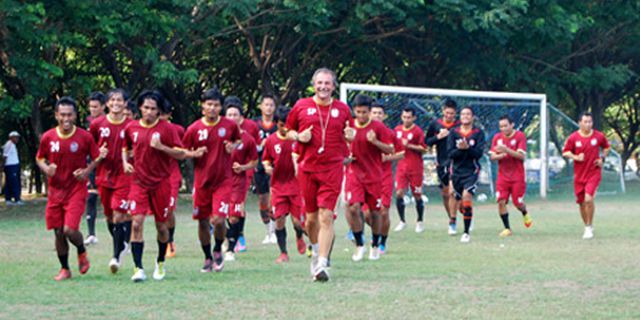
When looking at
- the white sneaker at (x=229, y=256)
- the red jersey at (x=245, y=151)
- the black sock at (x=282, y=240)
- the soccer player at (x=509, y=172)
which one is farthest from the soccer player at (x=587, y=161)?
the white sneaker at (x=229, y=256)

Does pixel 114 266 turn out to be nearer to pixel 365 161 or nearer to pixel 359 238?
pixel 359 238

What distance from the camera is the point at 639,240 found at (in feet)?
55.4

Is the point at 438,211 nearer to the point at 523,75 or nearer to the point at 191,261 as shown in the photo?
the point at 523,75

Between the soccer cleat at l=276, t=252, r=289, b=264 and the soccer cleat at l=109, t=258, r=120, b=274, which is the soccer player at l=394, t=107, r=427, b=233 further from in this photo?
the soccer cleat at l=109, t=258, r=120, b=274

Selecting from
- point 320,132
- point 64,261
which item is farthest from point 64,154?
point 320,132

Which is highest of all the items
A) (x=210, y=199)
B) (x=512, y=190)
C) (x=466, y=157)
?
(x=466, y=157)

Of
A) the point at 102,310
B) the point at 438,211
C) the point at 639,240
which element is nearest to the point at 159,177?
the point at 102,310

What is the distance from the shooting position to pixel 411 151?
19.3 m

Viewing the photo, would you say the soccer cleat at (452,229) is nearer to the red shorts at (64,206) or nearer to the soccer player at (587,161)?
the soccer player at (587,161)

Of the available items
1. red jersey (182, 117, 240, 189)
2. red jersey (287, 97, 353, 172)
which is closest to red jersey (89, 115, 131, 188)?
red jersey (182, 117, 240, 189)

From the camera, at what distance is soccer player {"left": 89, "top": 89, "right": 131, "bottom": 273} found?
12.6m

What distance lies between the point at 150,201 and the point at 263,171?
Answer: 4.83 m

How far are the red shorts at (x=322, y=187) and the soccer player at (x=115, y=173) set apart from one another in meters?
2.23

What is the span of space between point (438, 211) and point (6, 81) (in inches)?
410
